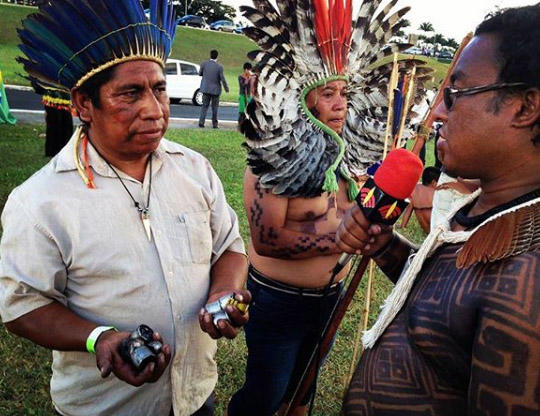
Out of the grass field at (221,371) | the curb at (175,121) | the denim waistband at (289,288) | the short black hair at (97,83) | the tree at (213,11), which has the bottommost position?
→ the grass field at (221,371)

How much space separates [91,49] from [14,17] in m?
33.7

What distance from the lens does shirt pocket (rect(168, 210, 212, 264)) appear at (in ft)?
6.14

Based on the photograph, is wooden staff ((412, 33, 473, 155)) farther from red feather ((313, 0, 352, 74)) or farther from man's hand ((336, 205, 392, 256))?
red feather ((313, 0, 352, 74))

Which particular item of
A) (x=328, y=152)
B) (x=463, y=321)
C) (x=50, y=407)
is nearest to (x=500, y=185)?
(x=463, y=321)

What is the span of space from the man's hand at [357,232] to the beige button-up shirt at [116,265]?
61 cm

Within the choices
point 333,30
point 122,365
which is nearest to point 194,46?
point 333,30

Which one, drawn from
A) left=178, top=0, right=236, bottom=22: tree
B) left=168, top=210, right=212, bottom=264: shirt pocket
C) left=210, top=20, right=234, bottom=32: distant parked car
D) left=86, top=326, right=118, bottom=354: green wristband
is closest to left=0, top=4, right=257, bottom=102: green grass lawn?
left=210, top=20, right=234, bottom=32: distant parked car

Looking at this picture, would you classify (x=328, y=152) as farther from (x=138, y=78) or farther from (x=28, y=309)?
(x=28, y=309)

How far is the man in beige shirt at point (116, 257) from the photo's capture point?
5.30 feet

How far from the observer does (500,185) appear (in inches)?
53.5

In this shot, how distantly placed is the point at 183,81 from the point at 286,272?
18348 mm

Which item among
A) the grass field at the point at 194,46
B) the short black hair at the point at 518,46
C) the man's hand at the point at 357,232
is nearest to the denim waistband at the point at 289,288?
the man's hand at the point at 357,232

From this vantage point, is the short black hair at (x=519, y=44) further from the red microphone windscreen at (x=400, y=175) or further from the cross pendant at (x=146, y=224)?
the cross pendant at (x=146, y=224)

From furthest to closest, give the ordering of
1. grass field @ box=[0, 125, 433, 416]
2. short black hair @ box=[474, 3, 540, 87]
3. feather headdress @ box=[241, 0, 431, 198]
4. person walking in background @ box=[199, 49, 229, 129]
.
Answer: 1. person walking in background @ box=[199, 49, 229, 129]
2. grass field @ box=[0, 125, 433, 416]
3. feather headdress @ box=[241, 0, 431, 198]
4. short black hair @ box=[474, 3, 540, 87]
